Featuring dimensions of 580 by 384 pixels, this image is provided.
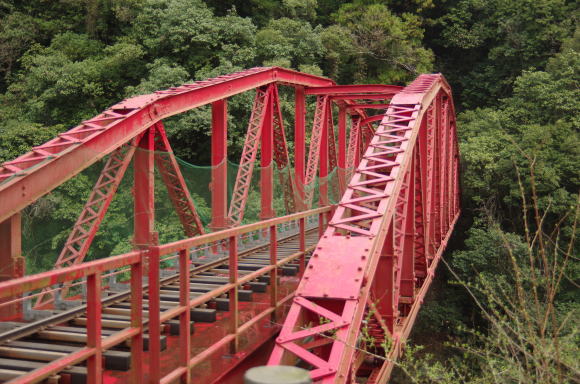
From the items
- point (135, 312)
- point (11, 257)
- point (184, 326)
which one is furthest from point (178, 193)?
point (135, 312)

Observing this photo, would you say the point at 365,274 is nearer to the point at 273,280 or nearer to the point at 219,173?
A: the point at 273,280

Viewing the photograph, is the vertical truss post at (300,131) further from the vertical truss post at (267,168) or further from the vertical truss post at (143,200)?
the vertical truss post at (143,200)

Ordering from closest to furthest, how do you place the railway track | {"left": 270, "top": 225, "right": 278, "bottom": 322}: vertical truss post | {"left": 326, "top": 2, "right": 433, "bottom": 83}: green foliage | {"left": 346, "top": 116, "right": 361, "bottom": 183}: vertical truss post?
the railway track, {"left": 270, "top": 225, "right": 278, "bottom": 322}: vertical truss post, {"left": 346, "top": 116, "right": 361, "bottom": 183}: vertical truss post, {"left": 326, "top": 2, "right": 433, "bottom": 83}: green foliage

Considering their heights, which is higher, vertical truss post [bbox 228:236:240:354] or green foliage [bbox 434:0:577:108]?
green foliage [bbox 434:0:577:108]

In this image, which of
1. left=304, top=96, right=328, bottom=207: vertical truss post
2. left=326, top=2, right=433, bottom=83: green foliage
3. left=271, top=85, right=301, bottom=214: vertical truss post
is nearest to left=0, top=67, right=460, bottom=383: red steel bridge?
left=271, top=85, right=301, bottom=214: vertical truss post

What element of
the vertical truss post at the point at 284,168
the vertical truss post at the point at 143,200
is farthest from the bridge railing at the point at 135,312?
the vertical truss post at the point at 284,168

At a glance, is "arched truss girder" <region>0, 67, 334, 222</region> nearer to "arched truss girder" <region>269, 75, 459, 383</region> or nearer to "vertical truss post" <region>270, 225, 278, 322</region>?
"vertical truss post" <region>270, 225, 278, 322</region>

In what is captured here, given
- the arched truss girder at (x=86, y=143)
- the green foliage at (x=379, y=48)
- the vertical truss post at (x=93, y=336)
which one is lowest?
the vertical truss post at (x=93, y=336)
